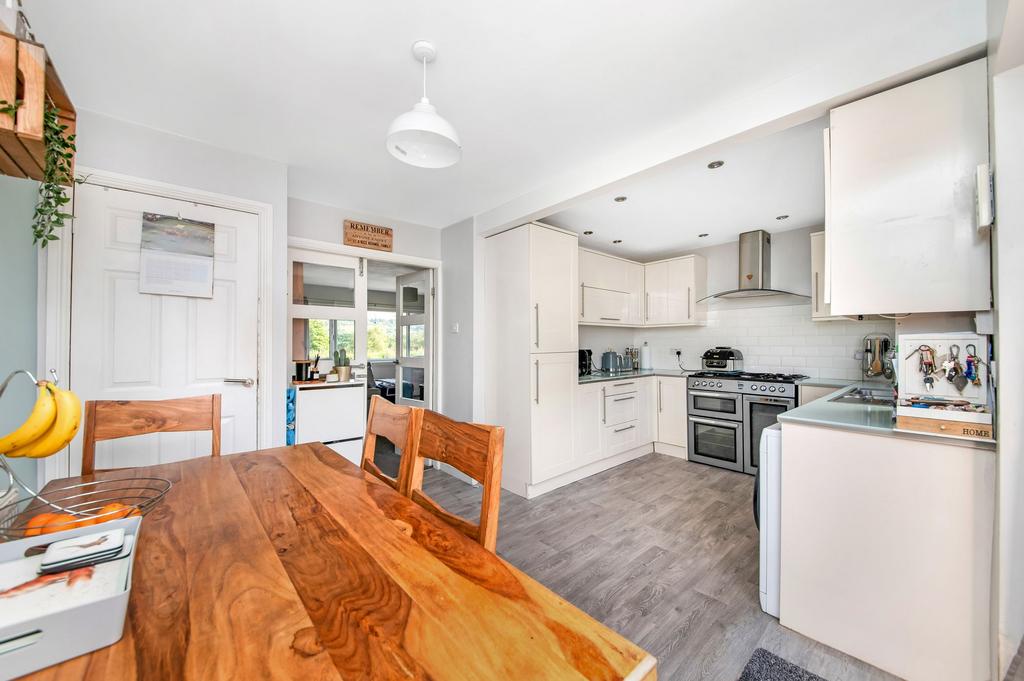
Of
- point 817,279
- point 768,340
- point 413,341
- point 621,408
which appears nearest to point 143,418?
point 413,341

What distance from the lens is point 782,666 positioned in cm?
153

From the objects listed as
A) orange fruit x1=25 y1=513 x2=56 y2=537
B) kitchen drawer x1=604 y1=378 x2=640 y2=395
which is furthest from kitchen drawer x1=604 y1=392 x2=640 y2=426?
orange fruit x1=25 y1=513 x2=56 y2=537

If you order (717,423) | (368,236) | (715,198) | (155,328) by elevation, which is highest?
(715,198)

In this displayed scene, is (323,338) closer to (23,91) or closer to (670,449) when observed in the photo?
(23,91)

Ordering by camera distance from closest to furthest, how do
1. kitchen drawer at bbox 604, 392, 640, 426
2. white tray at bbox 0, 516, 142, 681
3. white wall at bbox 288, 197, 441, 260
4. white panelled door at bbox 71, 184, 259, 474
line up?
1. white tray at bbox 0, 516, 142, 681
2. white panelled door at bbox 71, 184, 259, 474
3. white wall at bbox 288, 197, 441, 260
4. kitchen drawer at bbox 604, 392, 640, 426

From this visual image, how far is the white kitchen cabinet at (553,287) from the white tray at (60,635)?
110 inches

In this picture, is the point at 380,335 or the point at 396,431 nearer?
the point at 396,431

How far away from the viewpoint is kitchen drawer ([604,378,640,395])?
3.90m

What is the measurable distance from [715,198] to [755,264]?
3.96 feet

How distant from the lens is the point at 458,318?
3793 millimetres

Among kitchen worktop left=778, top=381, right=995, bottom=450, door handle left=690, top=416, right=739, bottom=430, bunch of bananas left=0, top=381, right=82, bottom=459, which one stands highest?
bunch of bananas left=0, top=381, right=82, bottom=459

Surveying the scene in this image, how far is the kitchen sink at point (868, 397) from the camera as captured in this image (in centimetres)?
225

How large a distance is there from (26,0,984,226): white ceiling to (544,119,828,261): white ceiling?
18.1 inches

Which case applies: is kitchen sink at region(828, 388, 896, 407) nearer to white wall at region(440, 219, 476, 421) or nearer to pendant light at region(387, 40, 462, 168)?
pendant light at region(387, 40, 462, 168)
